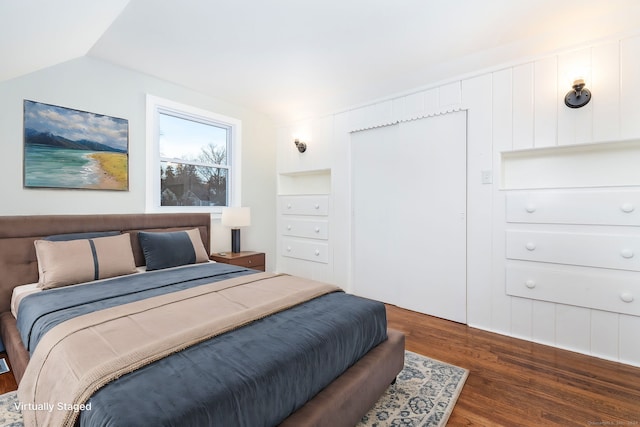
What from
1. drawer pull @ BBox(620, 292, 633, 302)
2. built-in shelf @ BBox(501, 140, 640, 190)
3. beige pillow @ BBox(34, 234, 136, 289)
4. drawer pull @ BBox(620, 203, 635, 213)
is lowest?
drawer pull @ BBox(620, 292, 633, 302)

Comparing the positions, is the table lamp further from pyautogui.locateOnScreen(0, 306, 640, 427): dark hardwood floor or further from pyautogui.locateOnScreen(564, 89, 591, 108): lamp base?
pyautogui.locateOnScreen(564, 89, 591, 108): lamp base

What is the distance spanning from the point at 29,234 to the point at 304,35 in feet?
8.64

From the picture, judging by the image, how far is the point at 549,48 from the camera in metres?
2.35

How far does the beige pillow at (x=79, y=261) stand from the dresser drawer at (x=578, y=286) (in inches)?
129

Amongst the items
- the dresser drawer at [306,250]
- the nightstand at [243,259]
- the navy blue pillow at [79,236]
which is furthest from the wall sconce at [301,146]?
the navy blue pillow at [79,236]

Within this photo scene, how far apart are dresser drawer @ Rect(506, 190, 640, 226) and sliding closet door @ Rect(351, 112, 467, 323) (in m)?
0.47

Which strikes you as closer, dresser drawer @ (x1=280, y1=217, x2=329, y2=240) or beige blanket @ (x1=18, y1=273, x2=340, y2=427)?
beige blanket @ (x1=18, y1=273, x2=340, y2=427)

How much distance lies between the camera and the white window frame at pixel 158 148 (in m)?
3.08

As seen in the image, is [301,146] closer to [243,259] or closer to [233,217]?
[233,217]

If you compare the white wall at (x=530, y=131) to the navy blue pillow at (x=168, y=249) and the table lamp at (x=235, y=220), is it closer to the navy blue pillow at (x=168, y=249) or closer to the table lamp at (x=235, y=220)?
the table lamp at (x=235, y=220)

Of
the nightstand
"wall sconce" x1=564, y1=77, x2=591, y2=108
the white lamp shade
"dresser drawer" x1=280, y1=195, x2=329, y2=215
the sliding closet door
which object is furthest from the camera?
"dresser drawer" x1=280, y1=195, x2=329, y2=215

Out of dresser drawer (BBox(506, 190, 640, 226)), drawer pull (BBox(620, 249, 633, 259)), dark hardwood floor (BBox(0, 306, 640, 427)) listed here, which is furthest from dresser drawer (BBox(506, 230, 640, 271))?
dark hardwood floor (BBox(0, 306, 640, 427))

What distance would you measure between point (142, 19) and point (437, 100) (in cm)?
263

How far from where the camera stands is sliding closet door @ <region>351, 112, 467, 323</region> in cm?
288
